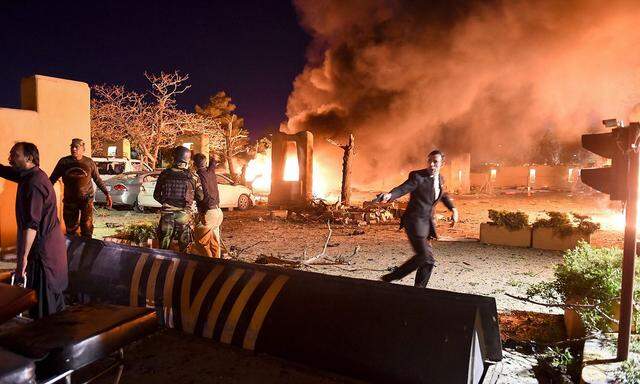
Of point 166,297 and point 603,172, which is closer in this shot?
point 603,172

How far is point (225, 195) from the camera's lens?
15.2 metres

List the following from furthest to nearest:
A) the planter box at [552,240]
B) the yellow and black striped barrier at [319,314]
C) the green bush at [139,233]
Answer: the planter box at [552,240], the green bush at [139,233], the yellow and black striped barrier at [319,314]

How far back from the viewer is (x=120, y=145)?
95.8ft

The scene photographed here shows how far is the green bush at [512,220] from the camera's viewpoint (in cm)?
942

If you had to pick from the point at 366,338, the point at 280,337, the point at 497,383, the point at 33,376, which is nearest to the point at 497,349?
the point at 497,383

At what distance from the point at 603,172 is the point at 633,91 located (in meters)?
21.1

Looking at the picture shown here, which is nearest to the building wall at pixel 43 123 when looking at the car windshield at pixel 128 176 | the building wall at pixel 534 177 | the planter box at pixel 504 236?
the car windshield at pixel 128 176

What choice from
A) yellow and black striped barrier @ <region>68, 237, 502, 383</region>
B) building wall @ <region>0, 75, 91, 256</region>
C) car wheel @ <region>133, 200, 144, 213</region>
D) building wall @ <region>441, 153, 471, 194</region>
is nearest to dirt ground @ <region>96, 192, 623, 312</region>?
car wheel @ <region>133, 200, 144, 213</region>

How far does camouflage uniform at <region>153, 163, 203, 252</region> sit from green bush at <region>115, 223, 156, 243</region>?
151cm

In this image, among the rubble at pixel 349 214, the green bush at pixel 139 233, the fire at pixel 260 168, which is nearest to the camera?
the green bush at pixel 139 233

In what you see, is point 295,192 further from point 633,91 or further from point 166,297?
point 633,91

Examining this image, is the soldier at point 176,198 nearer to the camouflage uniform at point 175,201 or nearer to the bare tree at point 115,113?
the camouflage uniform at point 175,201

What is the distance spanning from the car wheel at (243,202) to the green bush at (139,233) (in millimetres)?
8033

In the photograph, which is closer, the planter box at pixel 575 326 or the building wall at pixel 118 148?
the planter box at pixel 575 326
